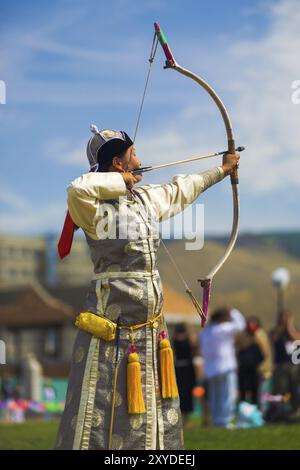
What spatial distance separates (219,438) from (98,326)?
5.04 meters

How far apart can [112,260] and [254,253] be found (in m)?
71.4

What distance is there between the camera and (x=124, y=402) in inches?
257

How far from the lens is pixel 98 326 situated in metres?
6.58

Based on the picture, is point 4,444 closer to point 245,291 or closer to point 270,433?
point 270,433

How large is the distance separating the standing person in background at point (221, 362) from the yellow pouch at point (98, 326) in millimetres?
8048

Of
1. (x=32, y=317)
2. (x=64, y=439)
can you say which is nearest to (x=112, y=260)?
(x=64, y=439)

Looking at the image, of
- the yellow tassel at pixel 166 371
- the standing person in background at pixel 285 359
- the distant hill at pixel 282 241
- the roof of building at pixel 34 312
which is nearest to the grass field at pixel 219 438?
the standing person in background at pixel 285 359

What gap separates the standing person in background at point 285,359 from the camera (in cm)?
1450

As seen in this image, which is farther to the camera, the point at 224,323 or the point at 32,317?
the point at 32,317

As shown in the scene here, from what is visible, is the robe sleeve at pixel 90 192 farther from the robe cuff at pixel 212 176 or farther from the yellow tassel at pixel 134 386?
the yellow tassel at pixel 134 386

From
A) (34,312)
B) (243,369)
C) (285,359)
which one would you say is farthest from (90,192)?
(34,312)

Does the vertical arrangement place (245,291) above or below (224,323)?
above
